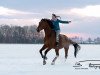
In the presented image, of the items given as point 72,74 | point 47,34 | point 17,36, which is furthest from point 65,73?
point 17,36

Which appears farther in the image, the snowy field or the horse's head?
the horse's head

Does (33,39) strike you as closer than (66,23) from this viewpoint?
No

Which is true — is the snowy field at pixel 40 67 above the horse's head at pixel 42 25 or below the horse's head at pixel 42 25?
below

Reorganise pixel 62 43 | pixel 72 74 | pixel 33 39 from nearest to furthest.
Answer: pixel 72 74, pixel 62 43, pixel 33 39

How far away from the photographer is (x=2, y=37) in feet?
377

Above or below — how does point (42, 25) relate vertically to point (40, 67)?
above

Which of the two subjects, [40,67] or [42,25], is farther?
[42,25]

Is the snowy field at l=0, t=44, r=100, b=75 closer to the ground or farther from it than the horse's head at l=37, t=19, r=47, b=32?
closer to the ground

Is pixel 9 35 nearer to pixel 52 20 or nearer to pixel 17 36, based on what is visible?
pixel 17 36

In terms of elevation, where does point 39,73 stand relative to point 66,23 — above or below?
below

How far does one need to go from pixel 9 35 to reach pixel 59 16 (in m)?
108

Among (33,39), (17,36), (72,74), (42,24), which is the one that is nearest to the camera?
(72,74)

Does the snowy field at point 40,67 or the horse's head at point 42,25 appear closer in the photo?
the snowy field at point 40,67

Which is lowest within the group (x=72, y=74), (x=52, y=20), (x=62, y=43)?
(x=72, y=74)
